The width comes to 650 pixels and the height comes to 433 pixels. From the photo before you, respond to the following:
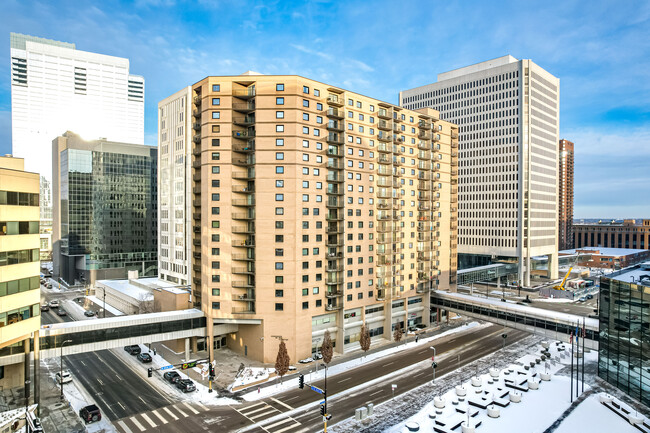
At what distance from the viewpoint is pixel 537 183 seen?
13838 cm

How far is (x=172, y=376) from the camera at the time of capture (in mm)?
55875

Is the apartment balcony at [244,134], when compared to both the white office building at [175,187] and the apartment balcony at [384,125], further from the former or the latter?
the white office building at [175,187]

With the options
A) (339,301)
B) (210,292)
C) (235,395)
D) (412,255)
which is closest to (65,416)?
(235,395)

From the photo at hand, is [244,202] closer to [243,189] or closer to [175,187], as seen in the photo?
[243,189]

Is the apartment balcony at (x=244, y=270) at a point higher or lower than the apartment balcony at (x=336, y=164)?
lower

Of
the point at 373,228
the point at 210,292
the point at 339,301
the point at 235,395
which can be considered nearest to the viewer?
the point at 235,395

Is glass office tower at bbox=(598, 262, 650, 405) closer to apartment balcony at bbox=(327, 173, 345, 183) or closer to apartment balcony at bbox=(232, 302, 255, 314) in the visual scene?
apartment balcony at bbox=(327, 173, 345, 183)

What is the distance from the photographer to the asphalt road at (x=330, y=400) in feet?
142

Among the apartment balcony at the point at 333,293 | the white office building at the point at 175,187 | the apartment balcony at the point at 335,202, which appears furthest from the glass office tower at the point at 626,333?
the white office building at the point at 175,187

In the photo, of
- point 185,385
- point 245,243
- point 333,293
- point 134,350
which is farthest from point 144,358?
point 333,293

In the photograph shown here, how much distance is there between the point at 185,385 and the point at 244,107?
4221 cm

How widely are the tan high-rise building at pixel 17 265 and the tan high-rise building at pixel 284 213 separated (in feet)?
76.8

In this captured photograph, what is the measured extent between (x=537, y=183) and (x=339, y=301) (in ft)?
343

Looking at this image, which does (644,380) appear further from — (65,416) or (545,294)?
(545,294)
